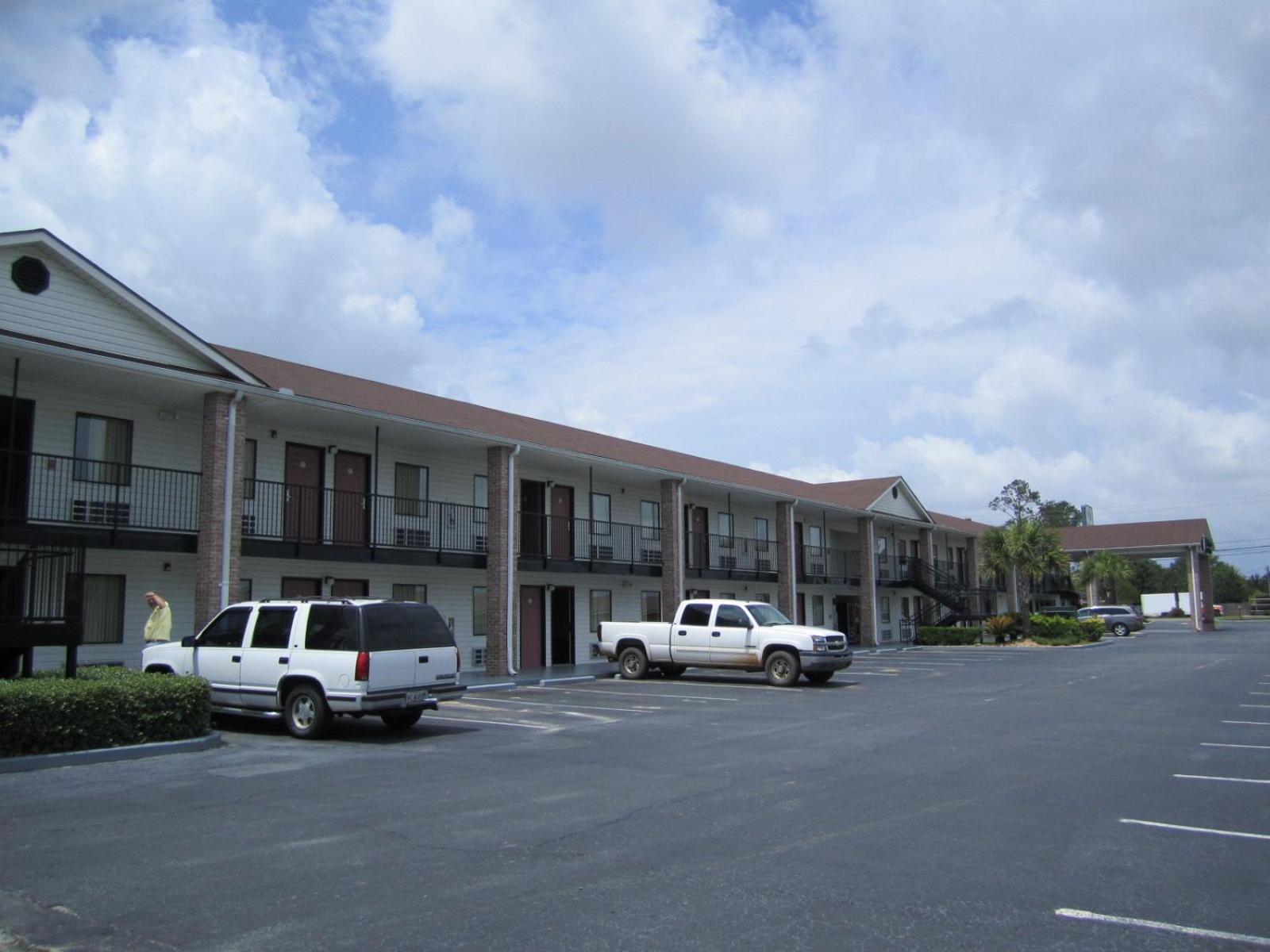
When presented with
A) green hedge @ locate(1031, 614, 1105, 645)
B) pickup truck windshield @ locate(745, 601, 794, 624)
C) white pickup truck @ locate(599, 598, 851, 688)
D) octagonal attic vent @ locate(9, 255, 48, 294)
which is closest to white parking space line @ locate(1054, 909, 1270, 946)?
white pickup truck @ locate(599, 598, 851, 688)

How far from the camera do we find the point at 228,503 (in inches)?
685

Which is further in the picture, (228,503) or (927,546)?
(927,546)

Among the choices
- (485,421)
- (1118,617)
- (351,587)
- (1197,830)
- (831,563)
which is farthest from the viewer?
(1118,617)

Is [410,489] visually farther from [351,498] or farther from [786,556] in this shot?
[786,556]

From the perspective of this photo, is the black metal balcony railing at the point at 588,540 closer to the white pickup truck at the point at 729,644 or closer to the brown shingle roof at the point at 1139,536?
the white pickup truck at the point at 729,644

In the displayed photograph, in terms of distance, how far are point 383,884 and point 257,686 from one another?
318 inches

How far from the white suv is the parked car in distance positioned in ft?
146

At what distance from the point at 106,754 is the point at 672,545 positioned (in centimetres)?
1946

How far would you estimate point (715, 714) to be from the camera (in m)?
16.0

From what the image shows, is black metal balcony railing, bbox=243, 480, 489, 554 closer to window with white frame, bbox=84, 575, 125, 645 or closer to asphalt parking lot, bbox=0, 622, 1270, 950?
window with white frame, bbox=84, 575, 125, 645

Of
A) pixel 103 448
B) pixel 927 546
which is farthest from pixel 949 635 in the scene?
pixel 103 448

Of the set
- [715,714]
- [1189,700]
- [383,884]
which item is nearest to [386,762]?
[383,884]

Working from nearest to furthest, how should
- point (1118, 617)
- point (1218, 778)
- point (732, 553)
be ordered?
point (1218, 778) → point (732, 553) → point (1118, 617)

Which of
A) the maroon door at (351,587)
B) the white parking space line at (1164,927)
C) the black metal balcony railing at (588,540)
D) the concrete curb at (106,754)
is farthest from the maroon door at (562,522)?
the white parking space line at (1164,927)
